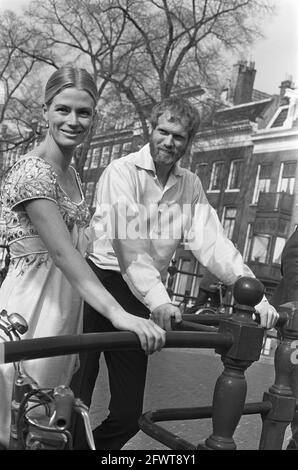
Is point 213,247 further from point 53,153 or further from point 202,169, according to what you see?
point 202,169

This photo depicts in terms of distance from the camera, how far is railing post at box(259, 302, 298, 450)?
1.86 metres

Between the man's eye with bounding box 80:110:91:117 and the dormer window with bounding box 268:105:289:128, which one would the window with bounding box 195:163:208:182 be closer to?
the dormer window with bounding box 268:105:289:128

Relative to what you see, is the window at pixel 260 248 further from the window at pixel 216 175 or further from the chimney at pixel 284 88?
the chimney at pixel 284 88

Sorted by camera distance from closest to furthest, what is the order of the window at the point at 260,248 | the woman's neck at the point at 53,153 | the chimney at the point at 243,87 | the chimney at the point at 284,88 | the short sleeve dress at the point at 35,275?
the short sleeve dress at the point at 35,275, the woman's neck at the point at 53,153, the window at the point at 260,248, the chimney at the point at 284,88, the chimney at the point at 243,87

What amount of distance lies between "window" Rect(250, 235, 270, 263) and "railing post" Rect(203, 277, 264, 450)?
21.4 metres

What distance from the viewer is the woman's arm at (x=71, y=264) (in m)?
1.45

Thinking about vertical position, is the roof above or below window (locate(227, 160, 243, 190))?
above

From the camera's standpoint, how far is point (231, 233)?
23.9 m

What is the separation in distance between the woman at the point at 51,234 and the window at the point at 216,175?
2222 centimetres

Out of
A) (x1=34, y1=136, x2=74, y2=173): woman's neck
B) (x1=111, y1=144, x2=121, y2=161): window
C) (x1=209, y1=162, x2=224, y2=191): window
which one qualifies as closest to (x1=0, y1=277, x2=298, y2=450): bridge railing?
Answer: (x1=34, y1=136, x2=74, y2=173): woman's neck

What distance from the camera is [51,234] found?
1565mm

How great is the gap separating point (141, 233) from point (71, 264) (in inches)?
25.6

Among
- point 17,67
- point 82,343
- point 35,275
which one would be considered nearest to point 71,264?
point 35,275

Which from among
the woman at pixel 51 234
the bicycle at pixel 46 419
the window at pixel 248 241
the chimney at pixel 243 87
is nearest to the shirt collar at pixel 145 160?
the woman at pixel 51 234
